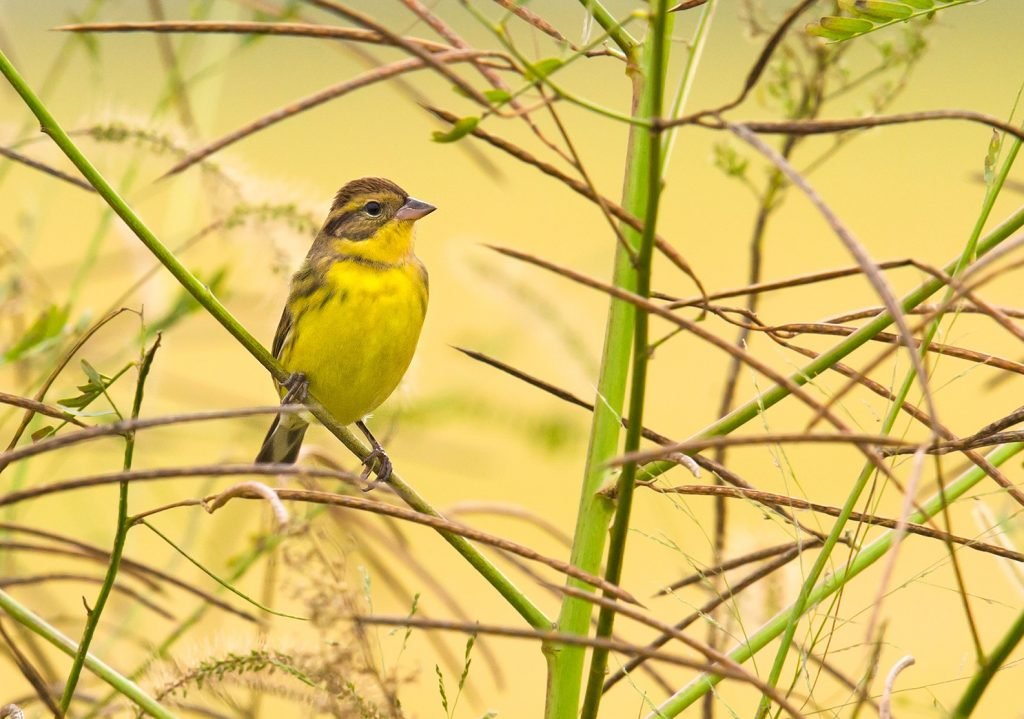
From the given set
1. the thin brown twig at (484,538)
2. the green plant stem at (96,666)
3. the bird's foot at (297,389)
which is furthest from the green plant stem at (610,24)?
the bird's foot at (297,389)

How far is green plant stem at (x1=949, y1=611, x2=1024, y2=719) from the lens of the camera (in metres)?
0.81

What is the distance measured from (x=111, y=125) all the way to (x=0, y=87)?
3.99 ft

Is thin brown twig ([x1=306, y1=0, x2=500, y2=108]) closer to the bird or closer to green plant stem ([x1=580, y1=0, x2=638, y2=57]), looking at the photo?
green plant stem ([x1=580, y1=0, x2=638, y2=57])

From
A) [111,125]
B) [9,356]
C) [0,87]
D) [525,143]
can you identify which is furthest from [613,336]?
[525,143]

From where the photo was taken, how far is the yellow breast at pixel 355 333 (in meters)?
2.95

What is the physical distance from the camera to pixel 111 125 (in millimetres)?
1822

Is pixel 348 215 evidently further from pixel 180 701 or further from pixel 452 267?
pixel 180 701

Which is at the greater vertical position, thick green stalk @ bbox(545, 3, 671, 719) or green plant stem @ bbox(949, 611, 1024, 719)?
thick green stalk @ bbox(545, 3, 671, 719)

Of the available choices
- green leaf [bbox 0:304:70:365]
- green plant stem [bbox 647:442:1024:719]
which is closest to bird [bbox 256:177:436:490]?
green leaf [bbox 0:304:70:365]

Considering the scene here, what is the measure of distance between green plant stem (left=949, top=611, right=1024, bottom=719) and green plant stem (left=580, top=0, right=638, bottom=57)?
18.4 inches

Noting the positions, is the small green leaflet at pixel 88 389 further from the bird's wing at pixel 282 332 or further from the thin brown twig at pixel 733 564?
the bird's wing at pixel 282 332

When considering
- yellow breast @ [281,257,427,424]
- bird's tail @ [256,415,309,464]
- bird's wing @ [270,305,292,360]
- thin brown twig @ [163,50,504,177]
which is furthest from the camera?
bird's tail @ [256,415,309,464]

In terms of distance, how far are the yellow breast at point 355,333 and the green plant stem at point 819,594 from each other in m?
1.92

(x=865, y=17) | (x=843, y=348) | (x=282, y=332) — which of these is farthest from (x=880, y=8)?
(x=282, y=332)
